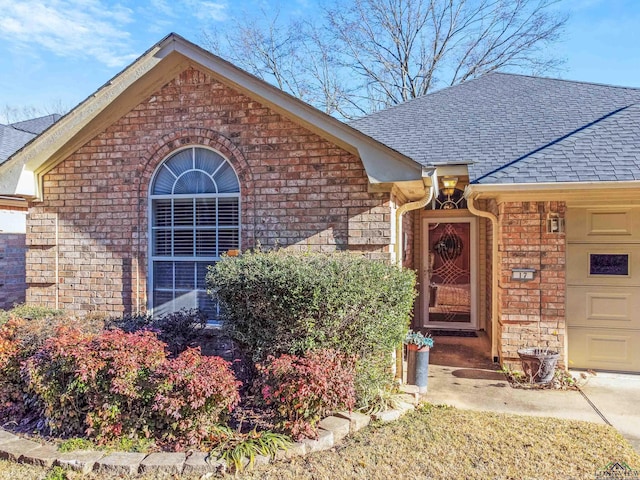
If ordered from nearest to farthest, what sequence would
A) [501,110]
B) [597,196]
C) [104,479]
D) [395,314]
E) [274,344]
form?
[104,479] < [274,344] < [395,314] < [597,196] < [501,110]

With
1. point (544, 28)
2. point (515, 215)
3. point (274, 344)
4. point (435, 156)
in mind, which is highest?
point (544, 28)

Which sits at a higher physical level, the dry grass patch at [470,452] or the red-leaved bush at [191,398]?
the red-leaved bush at [191,398]

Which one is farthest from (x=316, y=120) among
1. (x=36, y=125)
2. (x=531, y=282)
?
(x=36, y=125)

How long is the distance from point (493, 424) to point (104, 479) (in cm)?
349

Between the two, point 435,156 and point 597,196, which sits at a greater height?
point 435,156

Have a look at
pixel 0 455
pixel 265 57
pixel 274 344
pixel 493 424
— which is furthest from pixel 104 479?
pixel 265 57

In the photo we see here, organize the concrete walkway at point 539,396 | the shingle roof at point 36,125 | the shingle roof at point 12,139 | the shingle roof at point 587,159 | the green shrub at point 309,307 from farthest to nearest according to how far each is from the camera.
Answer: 1. the shingle roof at point 36,125
2. the shingle roof at point 12,139
3. the shingle roof at point 587,159
4. the concrete walkway at point 539,396
5. the green shrub at point 309,307

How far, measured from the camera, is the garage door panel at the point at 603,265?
6.02 m

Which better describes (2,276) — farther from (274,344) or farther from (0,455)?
(274,344)

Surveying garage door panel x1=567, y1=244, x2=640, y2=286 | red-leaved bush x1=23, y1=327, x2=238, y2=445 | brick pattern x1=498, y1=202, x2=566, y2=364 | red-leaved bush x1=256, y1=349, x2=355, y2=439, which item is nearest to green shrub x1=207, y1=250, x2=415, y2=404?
red-leaved bush x1=256, y1=349, x2=355, y2=439

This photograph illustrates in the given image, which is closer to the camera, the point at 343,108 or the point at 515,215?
the point at 515,215

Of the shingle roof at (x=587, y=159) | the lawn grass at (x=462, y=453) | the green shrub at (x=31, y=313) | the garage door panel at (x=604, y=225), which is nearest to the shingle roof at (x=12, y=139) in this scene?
the green shrub at (x=31, y=313)

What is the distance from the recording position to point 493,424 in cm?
431

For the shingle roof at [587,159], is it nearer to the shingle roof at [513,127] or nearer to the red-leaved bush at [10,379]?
the shingle roof at [513,127]
